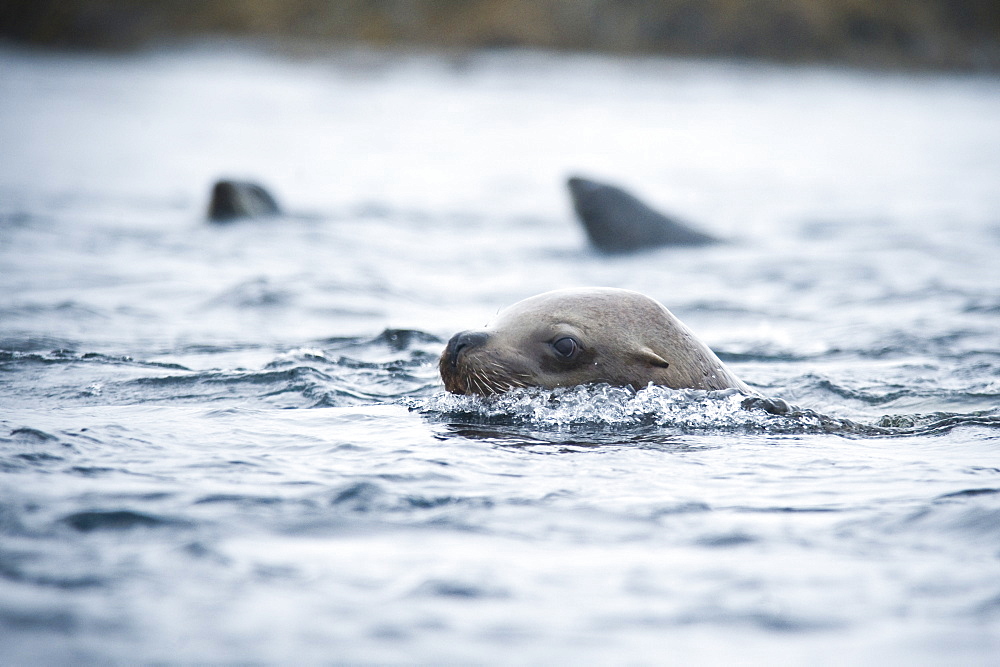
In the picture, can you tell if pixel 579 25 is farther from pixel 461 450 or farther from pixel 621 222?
pixel 461 450

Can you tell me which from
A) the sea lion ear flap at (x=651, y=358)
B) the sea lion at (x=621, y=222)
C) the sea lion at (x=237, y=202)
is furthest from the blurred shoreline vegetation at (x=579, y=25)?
the sea lion ear flap at (x=651, y=358)

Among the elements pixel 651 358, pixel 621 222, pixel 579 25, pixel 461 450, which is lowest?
pixel 461 450

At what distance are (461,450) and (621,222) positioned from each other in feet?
26.5

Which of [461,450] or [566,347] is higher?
[566,347]

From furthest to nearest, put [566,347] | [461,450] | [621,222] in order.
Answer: [621,222] < [566,347] < [461,450]

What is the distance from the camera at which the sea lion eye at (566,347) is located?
556 cm

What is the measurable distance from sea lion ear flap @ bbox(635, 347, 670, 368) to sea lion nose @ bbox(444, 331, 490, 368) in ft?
2.27

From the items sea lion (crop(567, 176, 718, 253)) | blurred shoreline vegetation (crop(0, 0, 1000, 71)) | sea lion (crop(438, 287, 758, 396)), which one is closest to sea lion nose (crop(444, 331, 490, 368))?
sea lion (crop(438, 287, 758, 396))

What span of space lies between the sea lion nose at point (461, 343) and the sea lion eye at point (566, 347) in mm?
323

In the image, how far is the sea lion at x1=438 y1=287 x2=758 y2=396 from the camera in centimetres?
547

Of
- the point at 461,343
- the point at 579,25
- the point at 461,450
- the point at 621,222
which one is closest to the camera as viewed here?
the point at 461,450

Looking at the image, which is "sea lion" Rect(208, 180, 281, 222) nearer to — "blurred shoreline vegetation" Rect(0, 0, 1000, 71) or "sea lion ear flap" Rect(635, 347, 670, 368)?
"sea lion ear flap" Rect(635, 347, 670, 368)

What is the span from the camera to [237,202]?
13.7m

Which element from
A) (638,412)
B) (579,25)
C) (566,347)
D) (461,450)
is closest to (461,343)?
(566,347)
